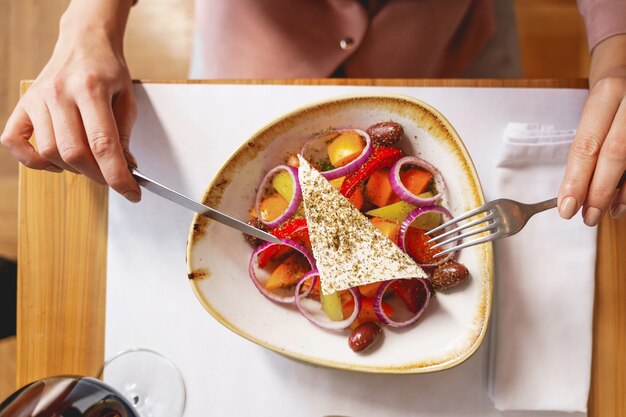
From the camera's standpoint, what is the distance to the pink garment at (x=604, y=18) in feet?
3.19

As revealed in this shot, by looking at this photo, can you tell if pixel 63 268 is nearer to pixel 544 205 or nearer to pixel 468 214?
pixel 468 214

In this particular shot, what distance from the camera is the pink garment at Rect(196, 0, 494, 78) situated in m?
1.16

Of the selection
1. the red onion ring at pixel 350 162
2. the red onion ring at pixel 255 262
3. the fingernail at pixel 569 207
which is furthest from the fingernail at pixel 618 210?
the red onion ring at pixel 255 262

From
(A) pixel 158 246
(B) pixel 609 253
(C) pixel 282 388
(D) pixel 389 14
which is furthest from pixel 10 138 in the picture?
(B) pixel 609 253

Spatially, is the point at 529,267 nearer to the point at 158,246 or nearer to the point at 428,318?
the point at 428,318

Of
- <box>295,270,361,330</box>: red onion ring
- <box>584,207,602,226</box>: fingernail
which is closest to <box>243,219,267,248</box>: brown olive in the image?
<box>295,270,361,330</box>: red onion ring

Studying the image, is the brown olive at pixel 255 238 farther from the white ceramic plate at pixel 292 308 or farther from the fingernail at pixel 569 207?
the fingernail at pixel 569 207

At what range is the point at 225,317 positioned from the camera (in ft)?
3.10

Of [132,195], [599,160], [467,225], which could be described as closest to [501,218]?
[467,225]

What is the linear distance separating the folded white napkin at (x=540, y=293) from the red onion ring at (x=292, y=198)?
1.33 feet

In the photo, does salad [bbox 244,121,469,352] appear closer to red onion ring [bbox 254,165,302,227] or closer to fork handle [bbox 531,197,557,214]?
red onion ring [bbox 254,165,302,227]

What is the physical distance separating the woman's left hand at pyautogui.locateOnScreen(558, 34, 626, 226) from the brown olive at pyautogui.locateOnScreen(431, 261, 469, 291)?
194 millimetres

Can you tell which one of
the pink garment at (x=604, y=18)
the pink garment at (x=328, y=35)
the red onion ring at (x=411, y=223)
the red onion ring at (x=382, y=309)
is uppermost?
the pink garment at (x=604, y=18)

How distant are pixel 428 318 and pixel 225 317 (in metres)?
0.38
